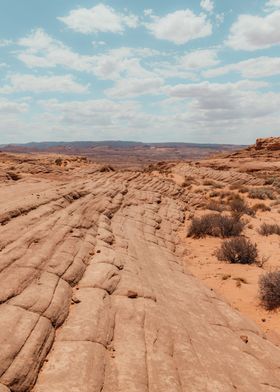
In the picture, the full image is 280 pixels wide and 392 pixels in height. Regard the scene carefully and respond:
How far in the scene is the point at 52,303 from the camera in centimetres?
719

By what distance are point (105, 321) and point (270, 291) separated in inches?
247

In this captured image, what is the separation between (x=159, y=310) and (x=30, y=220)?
5489mm

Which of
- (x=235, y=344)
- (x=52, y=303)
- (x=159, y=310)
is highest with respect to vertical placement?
(x=52, y=303)

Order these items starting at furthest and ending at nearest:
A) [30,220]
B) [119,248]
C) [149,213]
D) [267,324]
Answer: [149,213], [119,248], [30,220], [267,324]

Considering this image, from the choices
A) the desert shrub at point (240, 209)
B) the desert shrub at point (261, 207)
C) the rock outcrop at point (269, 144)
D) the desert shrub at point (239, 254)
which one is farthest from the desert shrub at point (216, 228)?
the rock outcrop at point (269, 144)

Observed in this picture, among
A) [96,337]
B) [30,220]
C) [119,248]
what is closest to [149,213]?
[119,248]

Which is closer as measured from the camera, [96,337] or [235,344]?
[96,337]

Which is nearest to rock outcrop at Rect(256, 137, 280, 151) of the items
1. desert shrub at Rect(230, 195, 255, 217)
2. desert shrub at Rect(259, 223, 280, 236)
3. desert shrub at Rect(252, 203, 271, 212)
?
desert shrub at Rect(252, 203, 271, 212)

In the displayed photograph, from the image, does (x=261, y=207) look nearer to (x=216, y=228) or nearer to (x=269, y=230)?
(x=269, y=230)

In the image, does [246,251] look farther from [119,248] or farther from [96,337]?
[96,337]

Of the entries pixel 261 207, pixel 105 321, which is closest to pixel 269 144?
pixel 261 207

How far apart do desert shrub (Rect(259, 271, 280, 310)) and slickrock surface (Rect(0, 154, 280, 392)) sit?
1.85 m

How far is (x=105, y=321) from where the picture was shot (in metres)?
7.15

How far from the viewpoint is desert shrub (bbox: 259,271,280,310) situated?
36.7 feet
